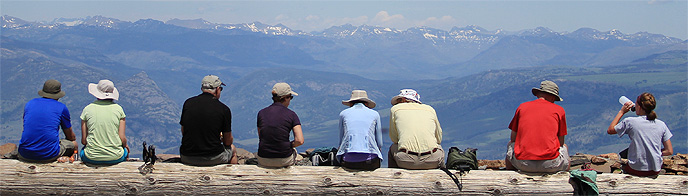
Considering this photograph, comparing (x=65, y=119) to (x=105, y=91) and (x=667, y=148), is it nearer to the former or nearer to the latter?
(x=105, y=91)

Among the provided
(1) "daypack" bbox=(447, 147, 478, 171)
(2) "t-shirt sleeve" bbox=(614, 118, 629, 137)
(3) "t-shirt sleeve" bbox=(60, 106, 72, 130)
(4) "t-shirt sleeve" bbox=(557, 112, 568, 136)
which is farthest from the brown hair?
(3) "t-shirt sleeve" bbox=(60, 106, 72, 130)

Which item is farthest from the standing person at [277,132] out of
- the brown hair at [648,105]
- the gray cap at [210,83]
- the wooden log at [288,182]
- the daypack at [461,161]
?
the brown hair at [648,105]

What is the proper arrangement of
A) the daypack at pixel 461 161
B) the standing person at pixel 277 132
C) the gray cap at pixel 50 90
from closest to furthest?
the standing person at pixel 277 132 → the daypack at pixel 461 161 → the gray cap at pixel 50 90

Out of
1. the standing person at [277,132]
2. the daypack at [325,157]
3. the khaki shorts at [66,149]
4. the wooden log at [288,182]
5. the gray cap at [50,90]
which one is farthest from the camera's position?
the daypack at [325,157]

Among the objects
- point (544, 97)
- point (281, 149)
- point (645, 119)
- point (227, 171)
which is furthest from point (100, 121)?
point (645, 119)

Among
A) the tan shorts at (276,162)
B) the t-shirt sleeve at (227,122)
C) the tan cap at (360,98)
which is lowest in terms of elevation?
the tan shorts at (276,162)

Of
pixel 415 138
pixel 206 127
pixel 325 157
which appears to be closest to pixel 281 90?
pixel 206 127

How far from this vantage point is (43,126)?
29.0 ft

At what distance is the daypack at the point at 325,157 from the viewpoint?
929cm

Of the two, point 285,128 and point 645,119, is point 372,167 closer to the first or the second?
point 285,128

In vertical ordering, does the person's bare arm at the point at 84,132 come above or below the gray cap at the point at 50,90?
below

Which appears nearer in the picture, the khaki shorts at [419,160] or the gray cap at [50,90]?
the khaki shorts at [419,160]

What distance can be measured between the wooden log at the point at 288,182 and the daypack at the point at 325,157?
1.62ft

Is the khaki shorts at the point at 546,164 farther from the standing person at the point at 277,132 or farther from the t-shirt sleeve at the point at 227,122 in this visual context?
the t-shirt sleeve at the point at 227,122
